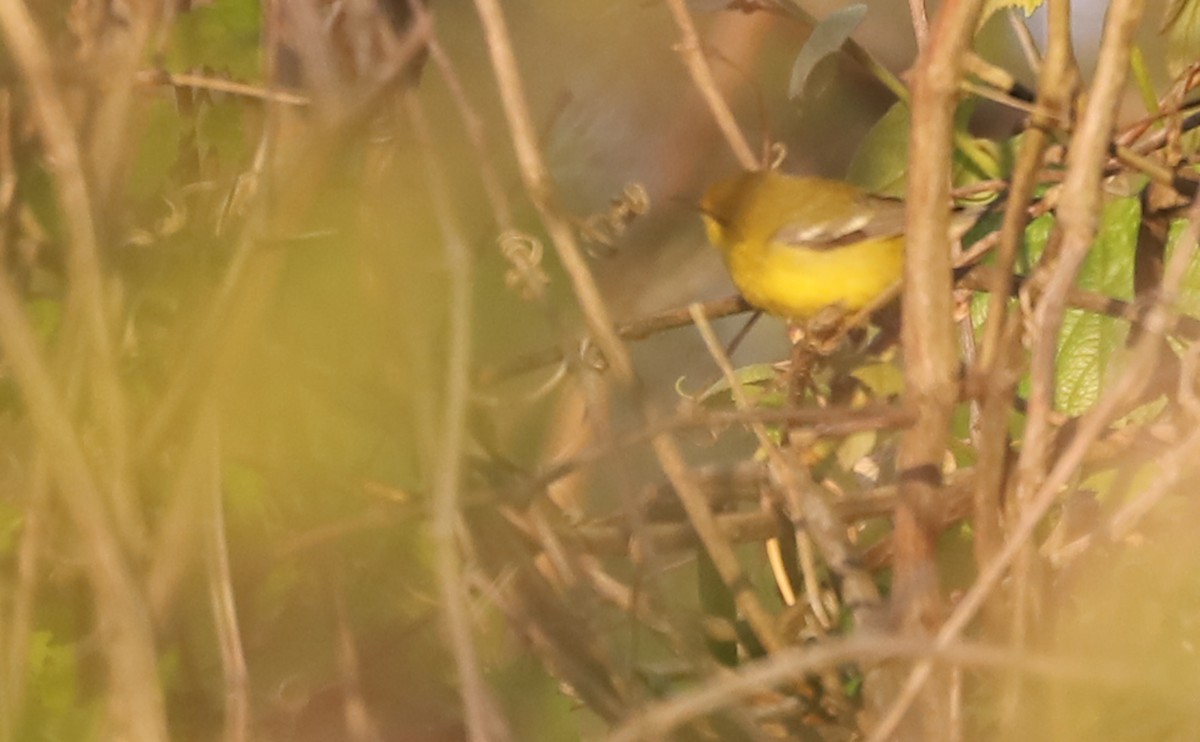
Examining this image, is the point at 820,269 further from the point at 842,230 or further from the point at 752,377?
the point at 752,377

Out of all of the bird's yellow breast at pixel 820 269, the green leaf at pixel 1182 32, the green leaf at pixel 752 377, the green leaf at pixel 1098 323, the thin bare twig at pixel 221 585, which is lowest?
the bird's yellow breast at pixel 820 269

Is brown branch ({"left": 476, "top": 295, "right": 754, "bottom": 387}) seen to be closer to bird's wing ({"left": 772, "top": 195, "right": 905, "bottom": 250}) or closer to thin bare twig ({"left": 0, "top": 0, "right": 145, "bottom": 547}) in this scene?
thin bare twig ({"left": 0, "top": 0, "right": 145, "bottom": 547})

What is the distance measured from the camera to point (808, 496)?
0.97 meters

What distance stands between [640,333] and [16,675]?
60cm

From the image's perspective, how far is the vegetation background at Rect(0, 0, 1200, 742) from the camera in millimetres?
793

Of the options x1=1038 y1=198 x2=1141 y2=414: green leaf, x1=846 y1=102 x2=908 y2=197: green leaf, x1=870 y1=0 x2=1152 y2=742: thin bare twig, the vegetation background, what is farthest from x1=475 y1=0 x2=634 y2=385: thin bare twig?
x1=846 y1=102 x2=908 y2=197: green leaf

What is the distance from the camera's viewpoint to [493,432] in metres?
1.15

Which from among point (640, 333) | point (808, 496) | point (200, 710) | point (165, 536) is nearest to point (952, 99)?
point (808, 496)

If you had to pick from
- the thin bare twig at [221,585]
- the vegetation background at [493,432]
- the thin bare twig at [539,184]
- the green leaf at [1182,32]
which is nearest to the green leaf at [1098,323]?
the vegetation background at [493,432]

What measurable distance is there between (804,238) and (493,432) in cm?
119

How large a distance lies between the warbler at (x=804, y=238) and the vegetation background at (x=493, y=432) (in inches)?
29.4

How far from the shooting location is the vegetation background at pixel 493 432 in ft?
2.60

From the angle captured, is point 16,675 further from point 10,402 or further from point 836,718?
point 836,718

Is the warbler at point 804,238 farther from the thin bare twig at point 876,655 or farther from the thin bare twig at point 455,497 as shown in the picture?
the thin bare twig at point 876,655
